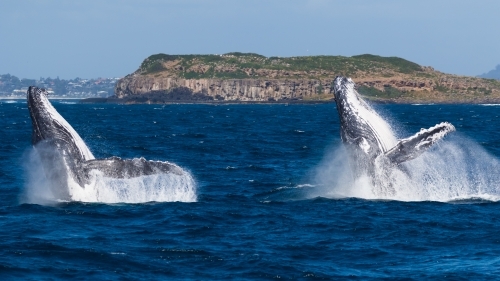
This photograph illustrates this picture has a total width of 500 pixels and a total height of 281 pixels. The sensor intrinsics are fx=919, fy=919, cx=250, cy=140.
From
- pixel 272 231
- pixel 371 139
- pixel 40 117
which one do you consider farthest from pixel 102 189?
pixel 371 139

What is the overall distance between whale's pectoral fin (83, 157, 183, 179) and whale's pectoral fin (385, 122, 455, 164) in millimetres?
5431

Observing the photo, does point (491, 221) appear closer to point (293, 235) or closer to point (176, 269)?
point (293, 235)

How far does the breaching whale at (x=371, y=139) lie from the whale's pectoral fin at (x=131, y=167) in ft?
15.4

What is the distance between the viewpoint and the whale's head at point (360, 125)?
2302 centimetres

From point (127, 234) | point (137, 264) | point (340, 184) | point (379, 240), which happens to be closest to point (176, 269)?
point (137, 264)

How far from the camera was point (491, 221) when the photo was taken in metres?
20.4

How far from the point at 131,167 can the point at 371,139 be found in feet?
19.9

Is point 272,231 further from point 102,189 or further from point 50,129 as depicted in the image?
point 50,129

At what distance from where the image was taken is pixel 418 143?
2239 centimetres

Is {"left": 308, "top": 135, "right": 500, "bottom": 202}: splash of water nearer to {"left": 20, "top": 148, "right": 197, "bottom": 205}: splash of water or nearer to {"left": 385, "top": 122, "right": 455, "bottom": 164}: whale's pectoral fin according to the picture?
{"left": 385, "top": 122, "right": 455, "bottom": 164}: whale's pectoral fin

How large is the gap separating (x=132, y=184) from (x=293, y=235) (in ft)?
20.2

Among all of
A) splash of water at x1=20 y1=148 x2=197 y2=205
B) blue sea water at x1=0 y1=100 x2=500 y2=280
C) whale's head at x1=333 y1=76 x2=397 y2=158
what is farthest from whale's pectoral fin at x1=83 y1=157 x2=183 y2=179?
whale's head at x1=333 y1=76 x2=397 y2=158

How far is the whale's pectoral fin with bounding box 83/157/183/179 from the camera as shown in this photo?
2130cm

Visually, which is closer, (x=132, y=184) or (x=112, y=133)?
(x=132, y=184)
